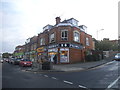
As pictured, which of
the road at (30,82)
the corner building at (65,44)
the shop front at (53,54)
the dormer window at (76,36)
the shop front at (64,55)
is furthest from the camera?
the dormer window at (76,36)

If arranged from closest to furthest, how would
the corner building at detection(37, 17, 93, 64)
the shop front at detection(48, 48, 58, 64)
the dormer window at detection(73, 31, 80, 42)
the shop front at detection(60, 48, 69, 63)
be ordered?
1. the shop front at detection(60, 48, 69, 63)
2. the corner building at detection(37, 17, 93, 64)
3. the shop front at detection(48, 48, 58, 64)
4. the dormer window at detection(73, 31, 80, 42)

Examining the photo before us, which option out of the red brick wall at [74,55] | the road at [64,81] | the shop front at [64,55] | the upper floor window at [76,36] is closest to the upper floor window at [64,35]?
the shop front at [64,55]

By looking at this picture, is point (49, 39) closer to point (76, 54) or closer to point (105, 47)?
point (76, 54)

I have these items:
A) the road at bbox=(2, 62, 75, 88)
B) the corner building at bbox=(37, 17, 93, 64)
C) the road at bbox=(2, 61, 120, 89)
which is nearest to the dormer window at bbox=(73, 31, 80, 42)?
the corner building at bbox=(37, 17, 93, 64)

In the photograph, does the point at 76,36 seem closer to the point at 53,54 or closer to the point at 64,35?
the point at 64,35

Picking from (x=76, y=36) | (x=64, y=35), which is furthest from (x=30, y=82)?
(x=76, y=36)

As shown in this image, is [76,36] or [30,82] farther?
[76,36]

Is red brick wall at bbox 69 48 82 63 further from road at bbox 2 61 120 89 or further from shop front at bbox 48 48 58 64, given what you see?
road at bbox 2 61 120 89

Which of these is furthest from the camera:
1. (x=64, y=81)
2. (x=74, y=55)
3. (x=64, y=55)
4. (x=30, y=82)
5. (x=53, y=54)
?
(x=53, y=54)

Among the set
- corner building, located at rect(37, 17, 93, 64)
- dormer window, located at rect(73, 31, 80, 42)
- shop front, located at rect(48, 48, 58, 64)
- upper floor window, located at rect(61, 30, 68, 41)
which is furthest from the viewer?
dormer window, located at rect(73, 31, 80, 42)

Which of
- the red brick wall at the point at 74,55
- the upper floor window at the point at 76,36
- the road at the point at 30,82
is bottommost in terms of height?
the road at the point at 30,82

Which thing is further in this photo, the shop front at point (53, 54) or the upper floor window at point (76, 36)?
the upper floor window at point (76, 36)

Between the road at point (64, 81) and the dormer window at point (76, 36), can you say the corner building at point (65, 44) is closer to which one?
the dormer window at point (76, 36)

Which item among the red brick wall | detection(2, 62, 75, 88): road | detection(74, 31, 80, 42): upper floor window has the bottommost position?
detection(2, 62, 75, 88): road
